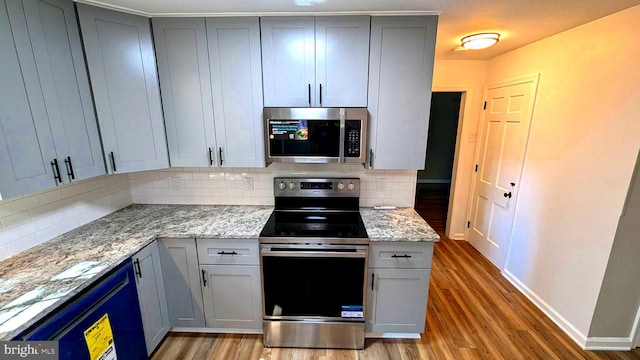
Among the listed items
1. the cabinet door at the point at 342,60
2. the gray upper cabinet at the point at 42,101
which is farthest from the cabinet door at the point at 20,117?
the cabinet door at the point at 342,60

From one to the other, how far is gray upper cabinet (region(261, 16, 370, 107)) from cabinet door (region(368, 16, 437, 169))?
100 millimetres

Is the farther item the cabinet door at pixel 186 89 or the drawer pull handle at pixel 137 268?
the cabinet door at pixel 186 89

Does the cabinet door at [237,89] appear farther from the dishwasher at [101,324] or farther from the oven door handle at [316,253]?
the dishwasher at [101,324]

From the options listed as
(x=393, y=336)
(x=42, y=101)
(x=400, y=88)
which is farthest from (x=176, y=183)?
(x=393, y=336)

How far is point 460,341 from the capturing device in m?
2.00

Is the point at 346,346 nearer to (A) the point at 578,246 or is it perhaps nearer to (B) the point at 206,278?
(B) the point at 206,278

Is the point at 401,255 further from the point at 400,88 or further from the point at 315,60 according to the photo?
the point at 315,60

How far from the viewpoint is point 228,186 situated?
2371 millimetres

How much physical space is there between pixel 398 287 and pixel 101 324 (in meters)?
1.82

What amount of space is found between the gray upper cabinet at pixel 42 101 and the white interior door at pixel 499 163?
12.1ft

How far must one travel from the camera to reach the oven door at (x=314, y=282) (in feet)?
5.68

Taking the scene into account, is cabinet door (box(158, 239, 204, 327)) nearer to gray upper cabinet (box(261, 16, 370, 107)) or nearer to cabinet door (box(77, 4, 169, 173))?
cabinet door (box(77, 4, 169, 173))

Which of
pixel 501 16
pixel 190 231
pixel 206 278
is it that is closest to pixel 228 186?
pixel 190 231

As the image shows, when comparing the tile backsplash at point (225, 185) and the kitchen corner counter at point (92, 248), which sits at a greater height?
the tile backsplash at point (225, 185)
